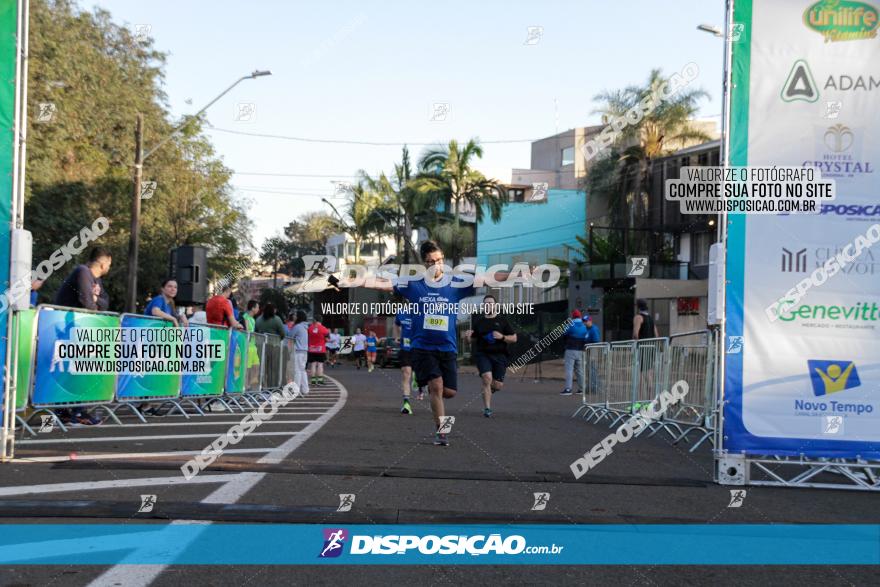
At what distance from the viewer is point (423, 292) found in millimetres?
9555

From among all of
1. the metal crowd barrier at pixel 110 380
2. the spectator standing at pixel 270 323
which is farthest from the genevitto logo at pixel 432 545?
the spectator standing at pixel 270 323

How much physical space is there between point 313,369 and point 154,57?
1839cm

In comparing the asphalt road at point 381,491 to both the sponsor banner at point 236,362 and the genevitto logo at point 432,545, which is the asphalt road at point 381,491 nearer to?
the genevitto logo at point 432,545

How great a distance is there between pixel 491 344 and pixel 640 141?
35027mm

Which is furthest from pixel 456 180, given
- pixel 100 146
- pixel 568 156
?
pixel 100 146

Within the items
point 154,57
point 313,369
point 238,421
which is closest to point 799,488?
point 238,421

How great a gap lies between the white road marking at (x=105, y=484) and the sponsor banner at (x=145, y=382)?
4.96m

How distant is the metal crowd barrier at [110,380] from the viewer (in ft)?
30.4

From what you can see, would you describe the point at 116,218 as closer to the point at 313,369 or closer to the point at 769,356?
the point at 313,369

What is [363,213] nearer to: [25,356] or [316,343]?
[316,343]

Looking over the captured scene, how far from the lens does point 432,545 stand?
482cm

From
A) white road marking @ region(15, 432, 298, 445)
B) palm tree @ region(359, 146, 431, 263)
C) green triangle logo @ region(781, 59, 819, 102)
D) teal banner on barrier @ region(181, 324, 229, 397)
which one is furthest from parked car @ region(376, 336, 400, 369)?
green triangle logo @ region(781, 59, 819, 102)

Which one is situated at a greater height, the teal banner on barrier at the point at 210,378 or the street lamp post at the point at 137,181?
the street lamp post at the point at 137,181

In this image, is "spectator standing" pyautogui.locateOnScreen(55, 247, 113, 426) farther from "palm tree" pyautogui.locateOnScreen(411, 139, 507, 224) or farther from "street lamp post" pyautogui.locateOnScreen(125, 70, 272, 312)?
"palm tree" pyautogui.locateOnScreen(411, 139, 507, 224)
